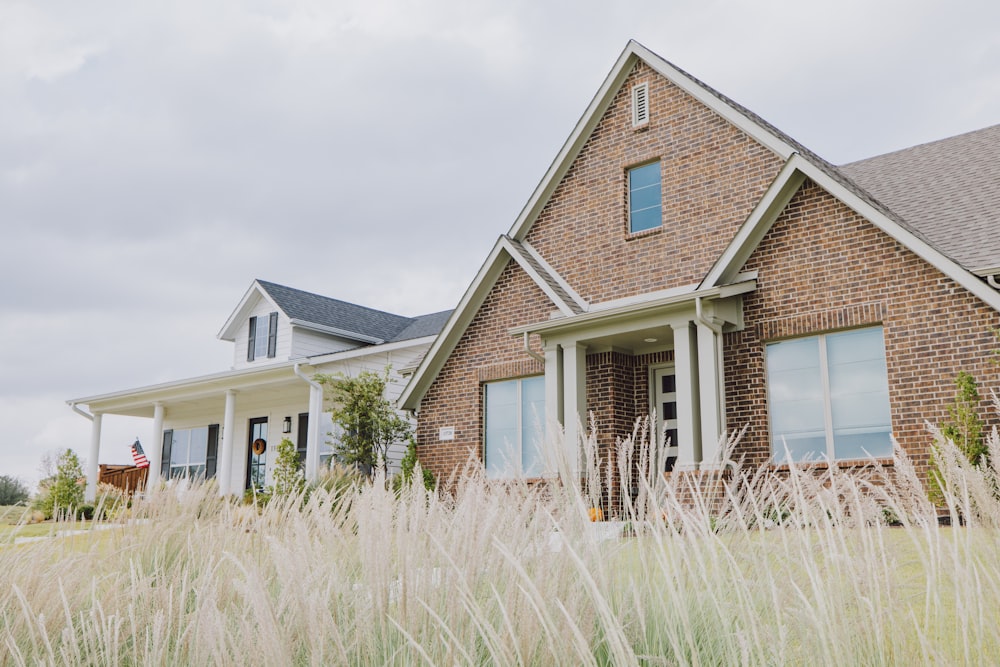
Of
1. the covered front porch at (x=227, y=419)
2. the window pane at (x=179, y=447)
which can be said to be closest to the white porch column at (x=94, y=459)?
the covered front porch at (x=227, y=419)

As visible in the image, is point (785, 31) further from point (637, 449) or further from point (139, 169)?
point (139, 169)

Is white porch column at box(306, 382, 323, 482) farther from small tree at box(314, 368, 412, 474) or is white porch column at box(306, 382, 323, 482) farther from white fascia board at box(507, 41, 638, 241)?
white fascia board at box(507, 41, 638, 241)

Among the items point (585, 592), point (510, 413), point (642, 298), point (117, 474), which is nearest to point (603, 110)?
point (642, 298)

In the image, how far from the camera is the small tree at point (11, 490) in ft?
83.0

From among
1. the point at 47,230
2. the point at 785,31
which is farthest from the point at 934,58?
the point at 47,230

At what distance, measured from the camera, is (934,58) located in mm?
15523

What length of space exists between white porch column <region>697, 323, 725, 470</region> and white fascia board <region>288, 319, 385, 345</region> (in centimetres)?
1277

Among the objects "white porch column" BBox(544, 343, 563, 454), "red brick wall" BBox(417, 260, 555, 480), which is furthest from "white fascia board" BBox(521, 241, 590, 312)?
"white porch column" BBox(544, 343, 563, 454)

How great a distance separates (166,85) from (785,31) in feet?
35.3

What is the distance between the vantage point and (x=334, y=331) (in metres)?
22.1

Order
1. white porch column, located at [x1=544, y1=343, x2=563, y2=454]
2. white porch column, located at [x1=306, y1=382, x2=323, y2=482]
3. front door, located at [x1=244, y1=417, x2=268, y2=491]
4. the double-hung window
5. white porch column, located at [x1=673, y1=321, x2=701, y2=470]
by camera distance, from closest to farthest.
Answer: white porch column, located at [x1=673, y1=321, x2=701, y2=470] → white porch column, located at [x1=544, y1=343, x2=563, y2=454] → the double-hung window → white porch column, located at [x1=306, y1=382, x2=323, y2=482] → front door, located at [x1=244, y1=417, x2=268, y2=491]

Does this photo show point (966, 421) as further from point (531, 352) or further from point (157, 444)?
point (157, 444)

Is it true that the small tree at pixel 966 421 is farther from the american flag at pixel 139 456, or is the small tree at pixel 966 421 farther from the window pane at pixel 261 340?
the american flag at pixel 139 456

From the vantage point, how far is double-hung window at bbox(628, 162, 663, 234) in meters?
13.0
